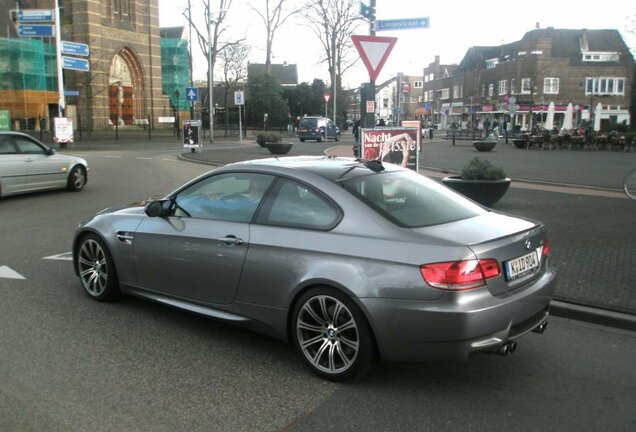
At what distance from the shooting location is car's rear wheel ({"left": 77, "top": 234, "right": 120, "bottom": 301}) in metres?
5.43

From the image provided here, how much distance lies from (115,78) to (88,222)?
54412mm

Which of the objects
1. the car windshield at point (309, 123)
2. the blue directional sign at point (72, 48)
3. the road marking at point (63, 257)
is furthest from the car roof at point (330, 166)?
the car windshield at point (309, 123)

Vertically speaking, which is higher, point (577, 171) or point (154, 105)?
point (154, 105)

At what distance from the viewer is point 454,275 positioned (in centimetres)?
352

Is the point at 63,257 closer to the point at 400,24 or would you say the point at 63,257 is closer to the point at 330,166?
the point at 330,166

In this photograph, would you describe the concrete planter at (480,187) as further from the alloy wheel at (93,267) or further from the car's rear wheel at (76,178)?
the car's rear wheel at (76,178)

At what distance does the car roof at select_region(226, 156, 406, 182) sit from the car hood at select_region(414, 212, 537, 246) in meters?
0.83

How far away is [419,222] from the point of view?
4.02 metres

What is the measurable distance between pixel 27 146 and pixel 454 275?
464 inches

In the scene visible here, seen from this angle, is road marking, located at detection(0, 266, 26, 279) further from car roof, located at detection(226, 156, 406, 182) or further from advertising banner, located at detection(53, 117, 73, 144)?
advertising banner, located at detection(53, 117, 73, 144)

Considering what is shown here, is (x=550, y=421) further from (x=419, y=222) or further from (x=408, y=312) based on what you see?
(x=419, y=222)

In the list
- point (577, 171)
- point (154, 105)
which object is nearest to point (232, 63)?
point (154, 105)

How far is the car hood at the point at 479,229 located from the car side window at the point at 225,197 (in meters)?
1.35

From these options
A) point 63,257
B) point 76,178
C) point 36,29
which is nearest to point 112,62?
point 36,29
